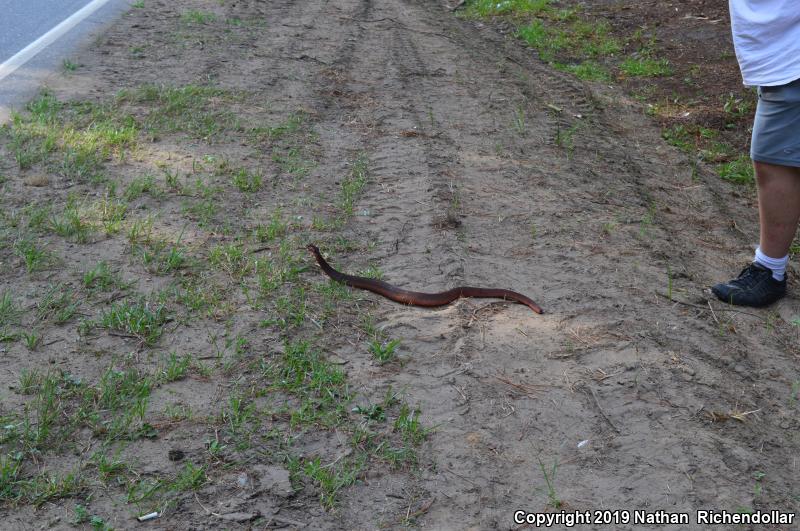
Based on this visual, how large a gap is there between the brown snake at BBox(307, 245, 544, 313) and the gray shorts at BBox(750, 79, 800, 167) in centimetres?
153

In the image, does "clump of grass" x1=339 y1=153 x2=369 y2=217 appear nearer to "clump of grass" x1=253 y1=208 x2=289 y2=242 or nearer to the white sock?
"clump of grass" x1=253 y1=208 x2=289 y2=242

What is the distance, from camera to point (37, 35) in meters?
8.16

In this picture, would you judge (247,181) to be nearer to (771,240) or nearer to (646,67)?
(771,240)

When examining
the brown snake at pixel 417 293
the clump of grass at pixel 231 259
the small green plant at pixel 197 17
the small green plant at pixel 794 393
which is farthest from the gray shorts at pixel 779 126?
the small green plant at pixel 197 17

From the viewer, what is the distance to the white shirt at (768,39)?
13.0 ft

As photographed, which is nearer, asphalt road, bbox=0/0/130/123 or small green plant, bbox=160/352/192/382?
small green plant, bbox=160/352/192/382

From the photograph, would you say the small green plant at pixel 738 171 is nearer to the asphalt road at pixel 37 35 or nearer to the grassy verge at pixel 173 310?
the grassy verge at pixel 173 310

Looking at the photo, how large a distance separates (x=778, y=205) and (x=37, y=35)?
7367mm

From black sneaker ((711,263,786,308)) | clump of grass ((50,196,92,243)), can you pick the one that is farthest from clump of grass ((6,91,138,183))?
black sneaker ((711,263,786,308))

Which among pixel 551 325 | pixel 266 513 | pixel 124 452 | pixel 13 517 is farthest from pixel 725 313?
pixel 13 517

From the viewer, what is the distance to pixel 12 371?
332cm

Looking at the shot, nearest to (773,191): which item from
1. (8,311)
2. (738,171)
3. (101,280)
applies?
(738,171)

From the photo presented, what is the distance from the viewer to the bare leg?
167 inches

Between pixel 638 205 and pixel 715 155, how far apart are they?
1760mm
